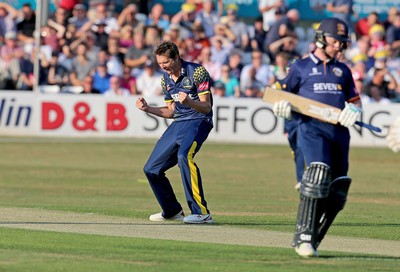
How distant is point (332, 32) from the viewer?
31.8 feet

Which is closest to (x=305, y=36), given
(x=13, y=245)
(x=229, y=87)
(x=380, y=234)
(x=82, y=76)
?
(x=229, y=87)

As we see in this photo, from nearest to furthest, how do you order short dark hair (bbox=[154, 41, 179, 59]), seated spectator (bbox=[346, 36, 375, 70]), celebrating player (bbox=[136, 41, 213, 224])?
short dark hair (bbox=[154, 41, 179, 59]), celebrating player (bbox=[136, 41, 213, 224]), seated spectator (bbox=[346, 36, 375, 70])

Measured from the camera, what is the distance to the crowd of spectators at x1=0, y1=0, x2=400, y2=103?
90.4 feet

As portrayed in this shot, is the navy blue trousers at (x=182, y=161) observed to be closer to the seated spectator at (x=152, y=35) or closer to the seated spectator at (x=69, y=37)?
the seated spectator at (x=152, y=35)

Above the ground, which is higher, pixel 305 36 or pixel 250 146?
pixel 305 36

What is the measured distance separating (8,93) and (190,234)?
53.5 feet

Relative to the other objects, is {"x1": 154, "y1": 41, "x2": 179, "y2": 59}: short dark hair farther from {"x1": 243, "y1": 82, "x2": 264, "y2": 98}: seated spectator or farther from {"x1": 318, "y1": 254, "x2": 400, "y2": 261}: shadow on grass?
{"x1": 243, "y1": 82, "x2": 264, "y2": 98}: seated spectator

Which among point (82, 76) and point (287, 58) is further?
point (82, 76)

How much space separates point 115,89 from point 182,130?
15219 mm

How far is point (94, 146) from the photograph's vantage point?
83.8 feet

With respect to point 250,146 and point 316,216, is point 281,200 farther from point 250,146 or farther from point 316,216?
point 250,146

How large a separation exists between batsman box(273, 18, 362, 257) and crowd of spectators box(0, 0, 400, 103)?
15823 mm

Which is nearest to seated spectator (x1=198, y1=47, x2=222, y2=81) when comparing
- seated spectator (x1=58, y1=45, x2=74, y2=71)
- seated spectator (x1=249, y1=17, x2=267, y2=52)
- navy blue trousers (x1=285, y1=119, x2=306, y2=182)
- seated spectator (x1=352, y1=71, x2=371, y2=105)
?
seated spectator (x1=249, y1=17, x2=267, y2=52)

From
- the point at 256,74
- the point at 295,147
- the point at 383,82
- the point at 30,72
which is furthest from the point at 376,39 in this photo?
the point at 295,147
